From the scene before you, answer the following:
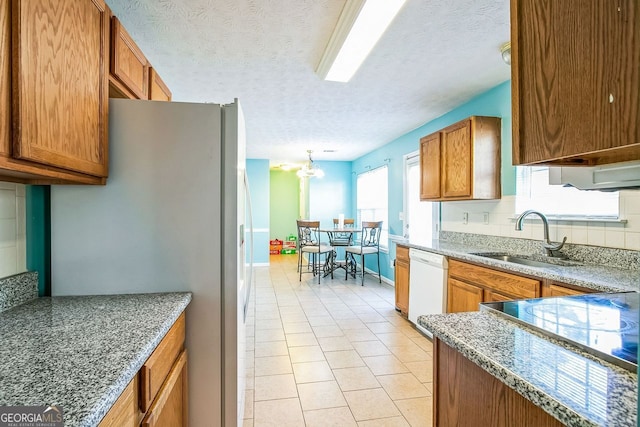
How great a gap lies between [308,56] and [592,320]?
2.28 meters

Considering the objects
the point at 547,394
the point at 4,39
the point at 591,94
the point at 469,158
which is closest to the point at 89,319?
the point at 4,39

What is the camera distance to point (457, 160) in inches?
122

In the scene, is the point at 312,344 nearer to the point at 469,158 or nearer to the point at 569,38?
the point at 469,158

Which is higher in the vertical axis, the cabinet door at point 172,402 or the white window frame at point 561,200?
the white window frame at point 561,200

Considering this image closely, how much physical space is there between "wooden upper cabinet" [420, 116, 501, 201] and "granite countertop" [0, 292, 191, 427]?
260 cm

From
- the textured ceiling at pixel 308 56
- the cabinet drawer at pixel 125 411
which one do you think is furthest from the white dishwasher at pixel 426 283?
the cabinet drawer at pixel 125 411

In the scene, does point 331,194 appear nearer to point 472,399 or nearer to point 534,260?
point 534,260

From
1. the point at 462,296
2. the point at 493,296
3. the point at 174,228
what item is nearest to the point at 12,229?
the point at 174,228

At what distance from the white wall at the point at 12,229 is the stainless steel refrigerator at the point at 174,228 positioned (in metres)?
0.10

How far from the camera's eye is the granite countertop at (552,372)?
0.54 metres

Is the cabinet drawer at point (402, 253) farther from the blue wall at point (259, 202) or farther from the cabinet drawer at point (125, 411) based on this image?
the blue wall at point (259, 202)

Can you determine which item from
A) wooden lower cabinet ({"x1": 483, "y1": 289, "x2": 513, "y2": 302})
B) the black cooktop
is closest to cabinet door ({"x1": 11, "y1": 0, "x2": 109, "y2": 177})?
the black cooktop

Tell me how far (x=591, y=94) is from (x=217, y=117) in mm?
1368

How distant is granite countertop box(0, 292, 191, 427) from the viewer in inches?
27.0
